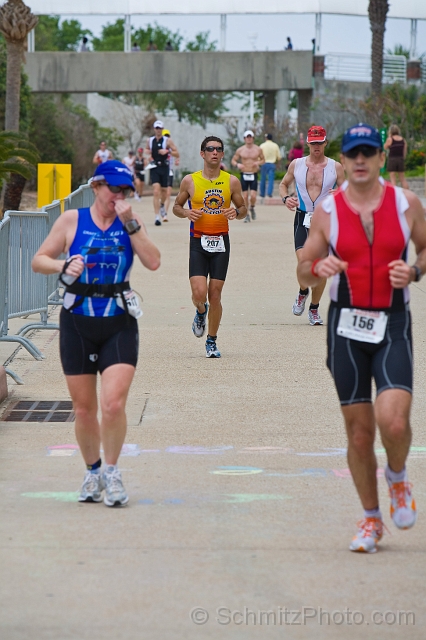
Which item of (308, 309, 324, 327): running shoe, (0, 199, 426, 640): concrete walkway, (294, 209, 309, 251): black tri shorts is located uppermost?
(294, 209, 309, 251): black tri shorts

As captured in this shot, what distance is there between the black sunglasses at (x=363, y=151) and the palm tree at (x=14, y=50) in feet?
63.1

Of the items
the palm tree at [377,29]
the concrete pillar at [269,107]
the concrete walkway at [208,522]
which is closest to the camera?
the concrete walkway at [208,522]

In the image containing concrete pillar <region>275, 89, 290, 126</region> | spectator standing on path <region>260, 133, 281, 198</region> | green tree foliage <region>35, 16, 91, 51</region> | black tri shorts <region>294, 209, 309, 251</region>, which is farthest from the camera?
green tree foliage <region>35, 16, 91, 51</region>

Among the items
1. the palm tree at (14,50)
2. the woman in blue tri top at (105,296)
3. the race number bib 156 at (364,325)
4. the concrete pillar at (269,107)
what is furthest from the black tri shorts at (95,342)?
the concrete pillar at (269,107)

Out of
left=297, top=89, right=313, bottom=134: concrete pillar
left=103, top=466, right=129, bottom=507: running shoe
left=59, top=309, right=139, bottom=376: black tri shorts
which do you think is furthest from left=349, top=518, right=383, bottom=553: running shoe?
left=297, top=89, right=313, bottom=134: concrete pillar

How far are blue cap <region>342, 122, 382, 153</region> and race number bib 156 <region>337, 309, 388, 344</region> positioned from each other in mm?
732

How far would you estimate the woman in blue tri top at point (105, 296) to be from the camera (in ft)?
17.0

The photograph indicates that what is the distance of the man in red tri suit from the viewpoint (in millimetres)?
4516

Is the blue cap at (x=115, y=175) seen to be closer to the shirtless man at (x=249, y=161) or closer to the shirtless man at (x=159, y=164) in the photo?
the shirtless man at (x=159, y=164)

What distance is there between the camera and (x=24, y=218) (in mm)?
9617

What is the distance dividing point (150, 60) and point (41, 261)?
35.1m

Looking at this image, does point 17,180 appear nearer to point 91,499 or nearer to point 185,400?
point 185,400

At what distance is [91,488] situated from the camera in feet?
17.9

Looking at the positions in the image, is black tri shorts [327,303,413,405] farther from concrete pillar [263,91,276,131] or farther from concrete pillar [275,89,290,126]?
concrete pillar [263,91,276,131]
